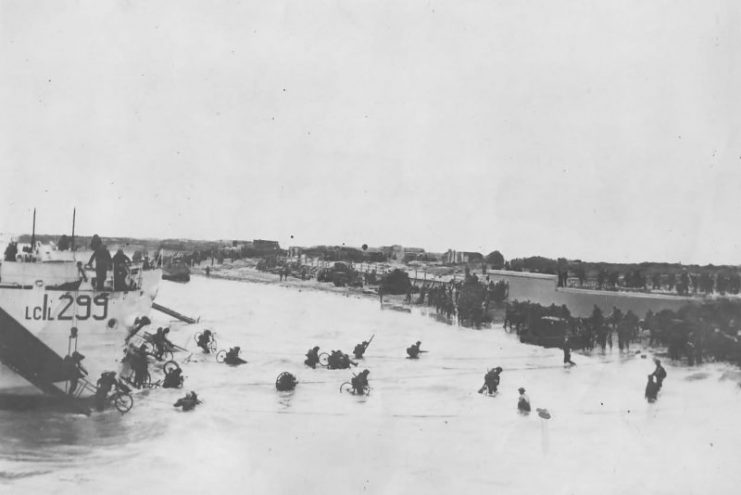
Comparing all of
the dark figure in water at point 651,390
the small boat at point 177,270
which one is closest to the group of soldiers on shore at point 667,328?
the dark figure in water at point 651,390

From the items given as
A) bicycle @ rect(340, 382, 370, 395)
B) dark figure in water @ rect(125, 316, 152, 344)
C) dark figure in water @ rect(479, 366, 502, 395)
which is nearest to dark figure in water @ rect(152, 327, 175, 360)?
dark figure in water @ rect(125, 316, 152, 344)

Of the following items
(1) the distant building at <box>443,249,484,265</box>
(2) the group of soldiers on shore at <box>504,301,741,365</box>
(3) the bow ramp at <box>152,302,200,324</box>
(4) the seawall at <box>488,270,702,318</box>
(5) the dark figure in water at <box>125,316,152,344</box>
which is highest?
(1) the distant building at <box>443,249,484,265</box>

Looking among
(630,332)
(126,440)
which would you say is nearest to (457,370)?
(630,332)

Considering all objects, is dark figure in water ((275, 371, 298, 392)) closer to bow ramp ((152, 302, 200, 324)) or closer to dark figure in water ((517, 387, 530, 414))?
dark figure in water ((517, 387, 530, 414))

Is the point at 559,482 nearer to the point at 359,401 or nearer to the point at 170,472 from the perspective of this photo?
the point at 359,401

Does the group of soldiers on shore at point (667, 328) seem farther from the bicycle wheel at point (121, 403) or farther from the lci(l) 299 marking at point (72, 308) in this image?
the lci(l) 299 marking at point (72, 308)

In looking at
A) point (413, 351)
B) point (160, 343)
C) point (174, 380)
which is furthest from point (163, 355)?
point (413, 351)
